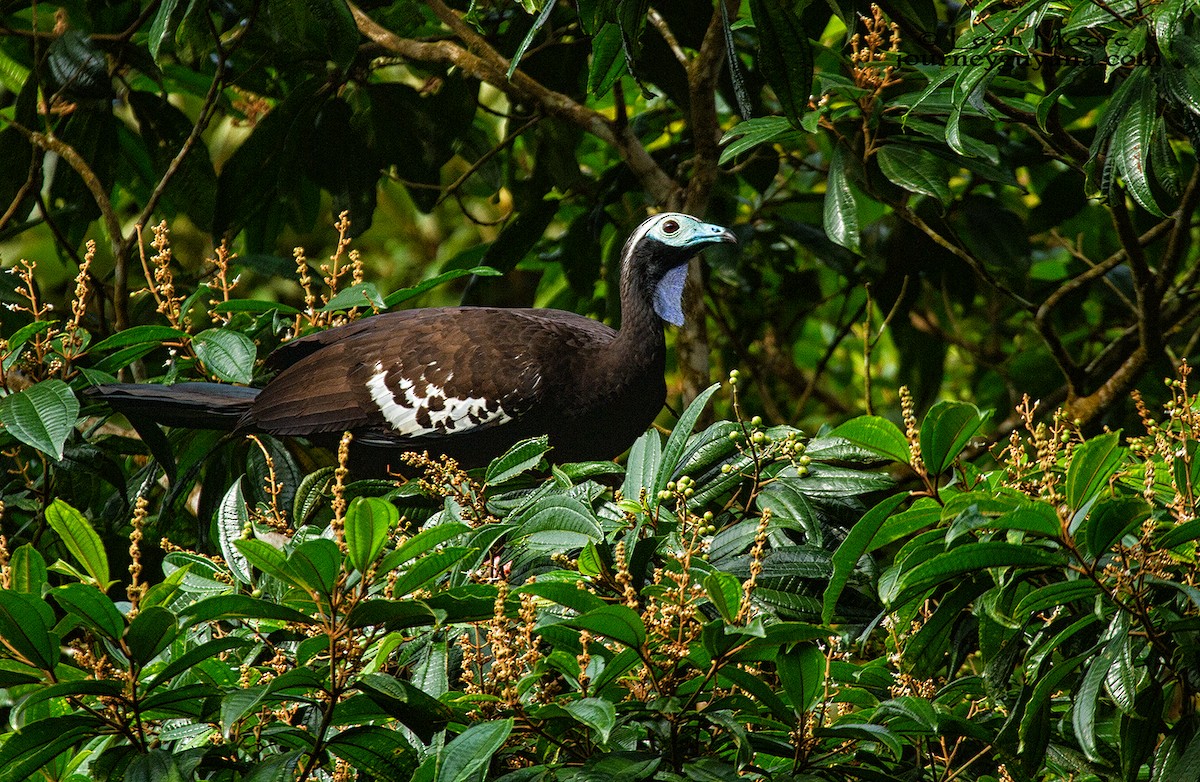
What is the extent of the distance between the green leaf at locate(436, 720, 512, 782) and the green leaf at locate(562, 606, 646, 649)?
0.44ft

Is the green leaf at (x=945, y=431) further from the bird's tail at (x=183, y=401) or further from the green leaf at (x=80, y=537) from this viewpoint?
the bird's tail at (x=183, y=401)

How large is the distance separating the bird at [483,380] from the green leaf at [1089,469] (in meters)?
1.84

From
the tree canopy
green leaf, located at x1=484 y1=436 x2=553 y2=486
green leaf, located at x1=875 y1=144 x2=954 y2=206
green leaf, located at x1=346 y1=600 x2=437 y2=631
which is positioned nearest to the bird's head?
the tree canopy

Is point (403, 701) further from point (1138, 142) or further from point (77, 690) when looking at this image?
point (1138, 142)

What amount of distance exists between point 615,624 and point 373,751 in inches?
13.8

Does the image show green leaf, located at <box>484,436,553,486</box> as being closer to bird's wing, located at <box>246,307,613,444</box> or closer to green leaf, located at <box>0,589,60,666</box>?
green leaf, located at <box>0,589,60,666</box>

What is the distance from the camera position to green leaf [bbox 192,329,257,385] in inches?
103

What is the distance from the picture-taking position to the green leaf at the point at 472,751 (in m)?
1.34

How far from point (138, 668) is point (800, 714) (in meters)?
0.75

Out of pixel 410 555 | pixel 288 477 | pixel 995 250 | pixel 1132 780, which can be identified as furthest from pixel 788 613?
pixel 995 250

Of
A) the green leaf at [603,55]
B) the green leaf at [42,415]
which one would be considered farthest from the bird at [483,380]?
the green leaf at [42,415]

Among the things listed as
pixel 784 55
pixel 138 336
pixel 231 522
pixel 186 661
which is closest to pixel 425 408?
pixel 138 336

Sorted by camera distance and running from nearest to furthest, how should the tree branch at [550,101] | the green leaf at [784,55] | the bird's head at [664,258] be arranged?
the green leaf at [784,55]
the bird's head at [664,258]
the tree branch at [550,101]

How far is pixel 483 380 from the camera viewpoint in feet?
10.7
